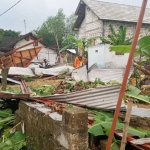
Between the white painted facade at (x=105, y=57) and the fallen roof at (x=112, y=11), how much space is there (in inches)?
224

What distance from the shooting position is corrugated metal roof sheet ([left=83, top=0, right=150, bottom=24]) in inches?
734

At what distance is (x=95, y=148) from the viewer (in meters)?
3.09

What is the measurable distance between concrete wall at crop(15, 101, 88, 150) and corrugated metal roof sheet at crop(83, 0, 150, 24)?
49.8ft

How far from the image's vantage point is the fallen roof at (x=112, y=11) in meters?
18.6

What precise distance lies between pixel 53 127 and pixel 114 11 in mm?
17505

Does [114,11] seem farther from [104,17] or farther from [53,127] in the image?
[53,127]

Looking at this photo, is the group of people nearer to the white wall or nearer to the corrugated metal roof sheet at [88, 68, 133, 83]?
the white wall

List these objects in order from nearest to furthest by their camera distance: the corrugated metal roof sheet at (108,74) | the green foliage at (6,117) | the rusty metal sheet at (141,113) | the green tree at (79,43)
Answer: the rusty metal sheet at (141,113)
the green foliage at (6,117)
the corrugated metal roof sheet at (108,74)
the green tree at (79,43)

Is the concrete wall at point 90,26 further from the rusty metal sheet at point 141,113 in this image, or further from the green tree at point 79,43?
the rusty metal sheet at point 141,113

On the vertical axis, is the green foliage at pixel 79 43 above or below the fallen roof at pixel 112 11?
below

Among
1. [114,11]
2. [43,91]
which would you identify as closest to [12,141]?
[43,91]

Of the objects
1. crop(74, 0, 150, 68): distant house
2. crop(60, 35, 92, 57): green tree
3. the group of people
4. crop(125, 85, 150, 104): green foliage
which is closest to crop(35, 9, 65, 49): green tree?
crop(74, 0, 150, 68): distant house

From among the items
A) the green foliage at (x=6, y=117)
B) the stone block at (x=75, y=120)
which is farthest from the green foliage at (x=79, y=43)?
the stone block at (x=75, y=120)

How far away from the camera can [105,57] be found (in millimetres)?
12867
